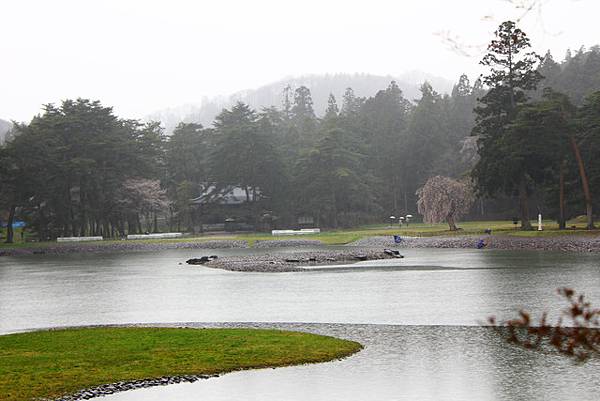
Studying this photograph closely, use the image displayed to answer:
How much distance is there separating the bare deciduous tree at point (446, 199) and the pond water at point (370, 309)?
27995 mm

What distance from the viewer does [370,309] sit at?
80.6ft

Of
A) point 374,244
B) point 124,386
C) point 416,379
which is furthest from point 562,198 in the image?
point 124,386

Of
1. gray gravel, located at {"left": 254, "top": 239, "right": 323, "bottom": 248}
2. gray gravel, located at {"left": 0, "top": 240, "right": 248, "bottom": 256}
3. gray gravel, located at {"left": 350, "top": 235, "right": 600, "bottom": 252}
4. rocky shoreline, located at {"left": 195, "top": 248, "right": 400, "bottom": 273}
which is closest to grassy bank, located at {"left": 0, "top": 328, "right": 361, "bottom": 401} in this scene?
rocky shoreline, located at {"left": 195, "top": 248, "right": 400, "bottom": 273}

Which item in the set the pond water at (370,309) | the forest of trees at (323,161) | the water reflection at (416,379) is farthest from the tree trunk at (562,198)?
the water reflection at (416,379)

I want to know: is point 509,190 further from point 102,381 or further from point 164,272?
point 102,381

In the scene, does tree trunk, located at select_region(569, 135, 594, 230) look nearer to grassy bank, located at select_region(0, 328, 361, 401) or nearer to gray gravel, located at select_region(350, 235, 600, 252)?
gray gravel, located at select_region(350, 235, 600, 252)

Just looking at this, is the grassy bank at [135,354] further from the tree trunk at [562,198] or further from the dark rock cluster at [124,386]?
the tree trunk at [562,198]

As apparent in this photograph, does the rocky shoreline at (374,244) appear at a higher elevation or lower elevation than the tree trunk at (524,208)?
lower

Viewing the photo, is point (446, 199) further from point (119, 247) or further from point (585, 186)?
point (119, 247)

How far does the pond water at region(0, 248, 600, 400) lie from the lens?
542 inches

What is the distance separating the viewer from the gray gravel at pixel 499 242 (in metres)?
53.6

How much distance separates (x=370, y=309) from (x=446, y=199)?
186ft

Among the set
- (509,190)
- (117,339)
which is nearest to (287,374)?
(117,339)

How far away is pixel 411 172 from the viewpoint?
115500 millimetres
